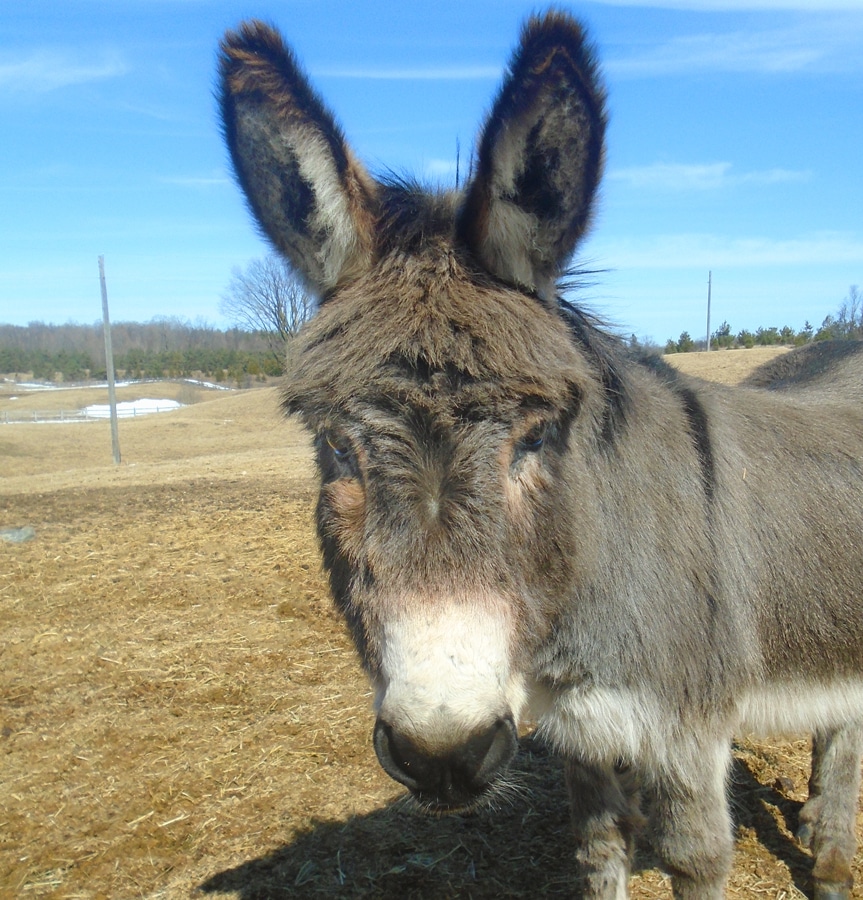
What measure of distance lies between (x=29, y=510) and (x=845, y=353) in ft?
38.3

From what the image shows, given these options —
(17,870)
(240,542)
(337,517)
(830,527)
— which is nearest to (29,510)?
(240,542)

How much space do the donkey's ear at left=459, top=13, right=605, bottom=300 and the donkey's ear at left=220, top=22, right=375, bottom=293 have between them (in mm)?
450

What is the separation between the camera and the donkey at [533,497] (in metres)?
2.20

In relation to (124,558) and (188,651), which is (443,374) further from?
(124,558)

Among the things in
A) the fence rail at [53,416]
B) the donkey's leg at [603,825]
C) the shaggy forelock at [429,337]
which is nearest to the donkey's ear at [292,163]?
the shaggy forelock at [429,337]

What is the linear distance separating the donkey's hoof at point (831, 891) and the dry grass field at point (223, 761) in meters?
0.11

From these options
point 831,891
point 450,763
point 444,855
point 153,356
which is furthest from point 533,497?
point 153,356

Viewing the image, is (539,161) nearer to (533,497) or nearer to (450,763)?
(533,497)

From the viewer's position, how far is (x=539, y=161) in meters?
2.49

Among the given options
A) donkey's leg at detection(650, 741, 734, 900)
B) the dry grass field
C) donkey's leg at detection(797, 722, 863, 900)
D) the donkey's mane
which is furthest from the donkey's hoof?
the donkey's mane

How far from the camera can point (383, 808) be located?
4582 mm

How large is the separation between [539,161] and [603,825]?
3033 millimetres

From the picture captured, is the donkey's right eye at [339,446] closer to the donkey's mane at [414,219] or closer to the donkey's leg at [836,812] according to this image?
the donkey's mane at [414,219]

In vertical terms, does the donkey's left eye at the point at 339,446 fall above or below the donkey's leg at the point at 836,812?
above
